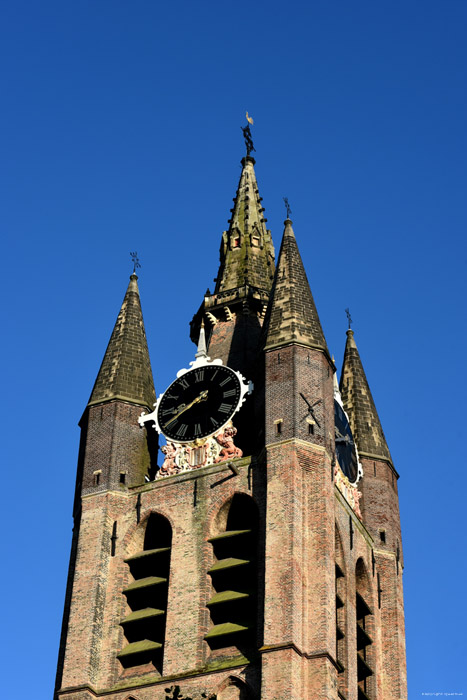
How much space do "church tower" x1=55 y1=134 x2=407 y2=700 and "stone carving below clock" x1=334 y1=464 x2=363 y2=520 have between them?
0.11m

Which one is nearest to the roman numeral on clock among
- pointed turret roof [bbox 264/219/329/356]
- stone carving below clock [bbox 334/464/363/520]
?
pointed turret roof [bbox 264/219/329/356]

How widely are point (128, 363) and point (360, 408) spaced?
8.48m

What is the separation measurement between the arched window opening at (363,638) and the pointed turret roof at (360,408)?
5.50 metres

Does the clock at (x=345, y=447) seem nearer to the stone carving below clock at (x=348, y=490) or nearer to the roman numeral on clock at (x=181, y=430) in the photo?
the stone carving below clock at (x=348, y=490)

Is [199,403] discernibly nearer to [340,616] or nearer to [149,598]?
[149,598]

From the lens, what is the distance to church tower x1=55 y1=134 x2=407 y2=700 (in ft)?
146

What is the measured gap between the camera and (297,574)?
4444cm

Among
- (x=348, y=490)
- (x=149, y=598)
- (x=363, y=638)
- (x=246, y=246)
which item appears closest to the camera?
(x=149, y=598)

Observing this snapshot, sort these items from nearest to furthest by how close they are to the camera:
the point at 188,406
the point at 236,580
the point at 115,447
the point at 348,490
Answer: the point at 236,580 → the point at 115,447 → the point at 348,490 → the point at 188,406

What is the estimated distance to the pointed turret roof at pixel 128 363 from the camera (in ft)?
173

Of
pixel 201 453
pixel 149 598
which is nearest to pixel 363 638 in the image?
pixel 149 598

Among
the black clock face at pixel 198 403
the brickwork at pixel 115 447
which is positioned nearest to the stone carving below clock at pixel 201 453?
the black clock face at pixel 198 403

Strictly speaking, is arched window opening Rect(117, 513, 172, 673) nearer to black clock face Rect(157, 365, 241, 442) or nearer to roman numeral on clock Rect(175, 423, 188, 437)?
roman numeral on clock Rect(175, 423, 188, 437)

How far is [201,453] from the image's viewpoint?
50062 millimetres
